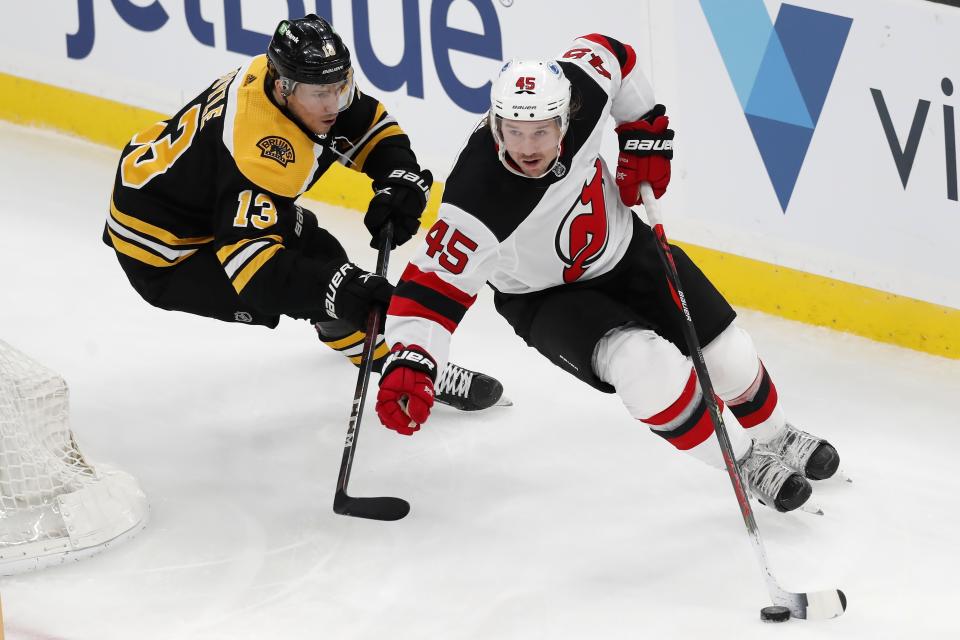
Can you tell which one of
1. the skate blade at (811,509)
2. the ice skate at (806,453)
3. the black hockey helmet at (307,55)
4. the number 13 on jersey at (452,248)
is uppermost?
the black hockey helmet at (307,55)

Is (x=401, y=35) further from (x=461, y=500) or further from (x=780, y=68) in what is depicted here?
(x=461, y=500)

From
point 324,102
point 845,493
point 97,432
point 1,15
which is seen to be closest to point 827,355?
point 845,493

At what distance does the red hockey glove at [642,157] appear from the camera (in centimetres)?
302

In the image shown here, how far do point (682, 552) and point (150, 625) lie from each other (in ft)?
3.73

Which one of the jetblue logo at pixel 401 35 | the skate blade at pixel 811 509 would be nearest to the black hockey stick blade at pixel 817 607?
the skate blade at pixel 811 509

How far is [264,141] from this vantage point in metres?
2.99

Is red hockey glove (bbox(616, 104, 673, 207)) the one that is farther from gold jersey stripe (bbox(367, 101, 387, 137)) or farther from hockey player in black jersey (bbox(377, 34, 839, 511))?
gold jersey stripe (bbox(367, 101, 387, 137))

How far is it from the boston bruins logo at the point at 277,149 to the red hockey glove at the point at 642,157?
758mm

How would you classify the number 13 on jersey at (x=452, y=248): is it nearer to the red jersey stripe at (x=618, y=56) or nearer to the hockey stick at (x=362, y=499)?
the hockey stick at (x=362, y=499)

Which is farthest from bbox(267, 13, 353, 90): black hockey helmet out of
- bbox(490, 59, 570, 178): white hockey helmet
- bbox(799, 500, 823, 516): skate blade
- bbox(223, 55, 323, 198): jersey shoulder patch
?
bbox(799, 500, 823, 516): skate blade

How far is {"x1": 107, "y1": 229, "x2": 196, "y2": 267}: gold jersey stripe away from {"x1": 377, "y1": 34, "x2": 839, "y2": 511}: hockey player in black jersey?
820 mm

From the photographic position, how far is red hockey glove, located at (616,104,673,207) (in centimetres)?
302

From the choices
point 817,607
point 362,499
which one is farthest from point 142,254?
point 817,607

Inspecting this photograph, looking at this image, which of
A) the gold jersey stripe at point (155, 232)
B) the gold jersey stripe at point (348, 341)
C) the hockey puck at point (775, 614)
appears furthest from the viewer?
the gold jersey stripe at point (348, 341)
